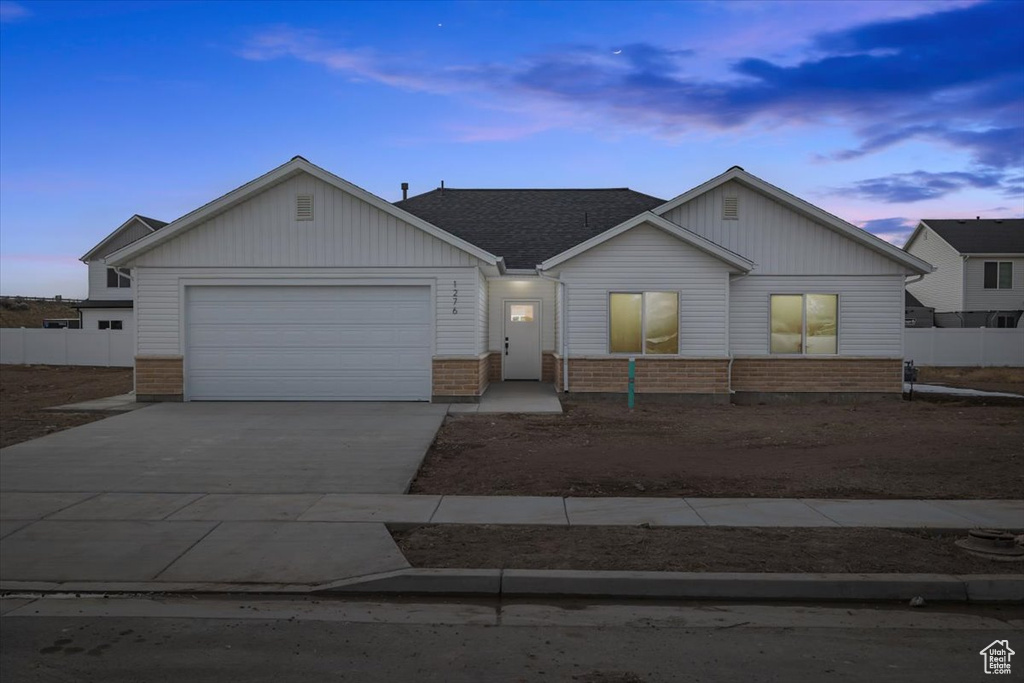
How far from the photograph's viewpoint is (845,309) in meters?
19.3

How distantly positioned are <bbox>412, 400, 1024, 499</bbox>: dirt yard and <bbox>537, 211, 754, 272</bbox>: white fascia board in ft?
11.2

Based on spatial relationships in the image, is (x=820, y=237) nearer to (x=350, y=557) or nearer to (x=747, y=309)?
(x=747, y=309)

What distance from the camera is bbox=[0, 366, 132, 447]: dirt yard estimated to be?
1428cm

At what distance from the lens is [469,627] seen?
5562 mm

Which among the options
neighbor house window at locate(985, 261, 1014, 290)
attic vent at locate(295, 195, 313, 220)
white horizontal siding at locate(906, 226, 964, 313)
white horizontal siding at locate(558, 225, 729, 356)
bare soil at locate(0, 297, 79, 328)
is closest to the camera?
attic vent at locate(295, 195, 313, 220)

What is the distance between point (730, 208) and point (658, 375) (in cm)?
467

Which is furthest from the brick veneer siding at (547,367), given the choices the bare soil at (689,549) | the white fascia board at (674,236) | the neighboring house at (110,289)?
the neighboring house at (110,289)

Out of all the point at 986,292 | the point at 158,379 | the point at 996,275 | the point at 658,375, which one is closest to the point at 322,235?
the point at 158,379

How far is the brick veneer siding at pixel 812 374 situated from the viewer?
19.3 metres

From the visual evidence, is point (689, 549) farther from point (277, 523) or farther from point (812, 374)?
point (812, 374)

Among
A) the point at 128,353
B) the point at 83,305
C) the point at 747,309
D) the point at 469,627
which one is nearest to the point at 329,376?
the point at 747,309

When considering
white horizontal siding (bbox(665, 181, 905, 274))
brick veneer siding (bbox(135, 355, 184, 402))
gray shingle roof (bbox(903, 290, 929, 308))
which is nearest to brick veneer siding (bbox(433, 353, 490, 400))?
brick veneer siding (bbox(135, 355, 184, 402))

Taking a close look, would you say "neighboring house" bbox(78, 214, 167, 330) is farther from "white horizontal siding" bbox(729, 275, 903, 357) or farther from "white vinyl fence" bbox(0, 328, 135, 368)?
"white horizontal siding" bbox(729, 275, 903, 357)

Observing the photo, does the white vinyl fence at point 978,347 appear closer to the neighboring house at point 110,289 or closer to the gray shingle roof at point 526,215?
the gray shingle roof at point 526,215
